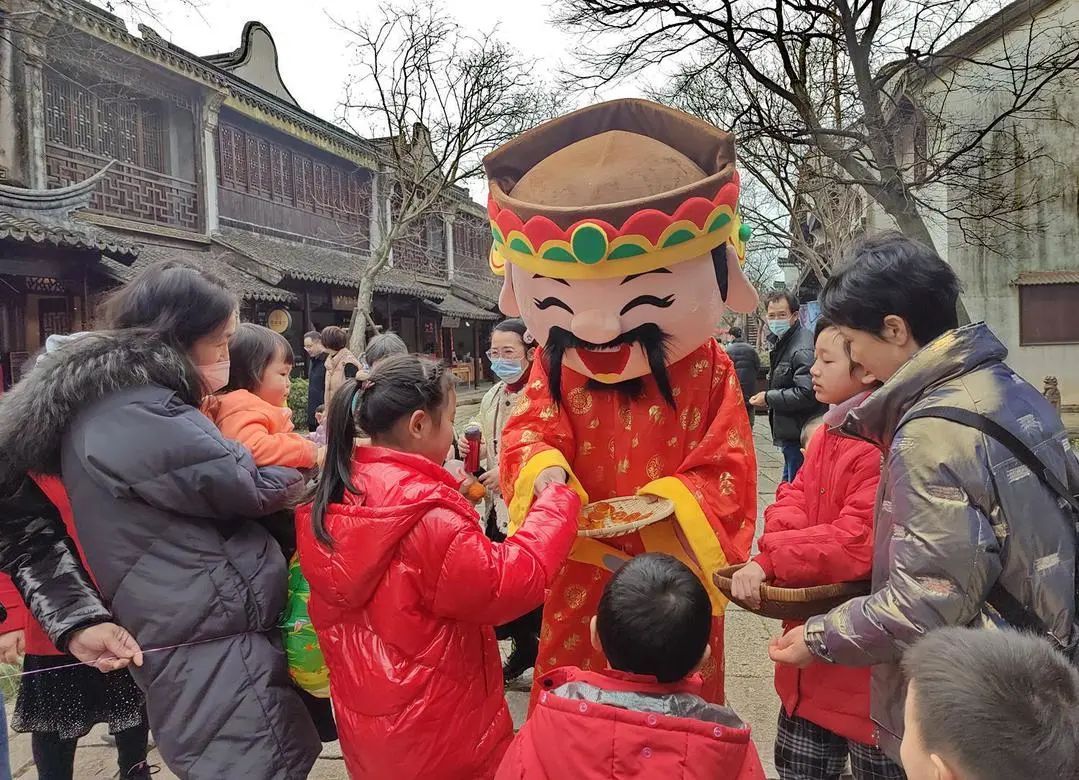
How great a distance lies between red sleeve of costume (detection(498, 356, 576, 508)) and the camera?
224cm

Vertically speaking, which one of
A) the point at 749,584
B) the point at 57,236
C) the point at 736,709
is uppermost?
the point at 57,236

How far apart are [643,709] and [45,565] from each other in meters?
1.48

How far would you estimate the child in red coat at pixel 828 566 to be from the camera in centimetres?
165

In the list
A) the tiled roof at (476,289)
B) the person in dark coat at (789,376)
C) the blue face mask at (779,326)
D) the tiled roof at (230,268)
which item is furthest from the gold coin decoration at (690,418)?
the tiled roof at (476,289)

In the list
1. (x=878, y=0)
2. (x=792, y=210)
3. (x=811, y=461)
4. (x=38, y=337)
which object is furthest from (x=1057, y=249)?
(x=38, y=337)

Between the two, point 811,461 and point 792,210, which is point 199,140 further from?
point 811,461

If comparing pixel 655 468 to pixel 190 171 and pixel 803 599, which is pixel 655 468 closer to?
pixel 803 599

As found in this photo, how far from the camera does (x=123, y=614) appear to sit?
1.65m

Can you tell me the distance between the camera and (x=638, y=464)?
2.24 m

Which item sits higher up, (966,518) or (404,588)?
(966,518)

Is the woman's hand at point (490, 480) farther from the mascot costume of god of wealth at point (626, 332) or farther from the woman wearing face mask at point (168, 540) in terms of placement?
the woman wearing face mask at point (168, 540)

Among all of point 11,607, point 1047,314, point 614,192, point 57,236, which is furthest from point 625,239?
point 1047,314

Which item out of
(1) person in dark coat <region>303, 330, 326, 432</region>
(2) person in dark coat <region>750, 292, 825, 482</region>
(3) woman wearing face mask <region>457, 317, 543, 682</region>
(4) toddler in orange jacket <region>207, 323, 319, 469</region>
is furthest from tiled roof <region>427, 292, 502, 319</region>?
(4) toddler in orange jacket <region>207, 323, 319, 469</region>

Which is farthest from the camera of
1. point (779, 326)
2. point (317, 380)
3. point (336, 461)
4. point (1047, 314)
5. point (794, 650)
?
point (1047, 314)
